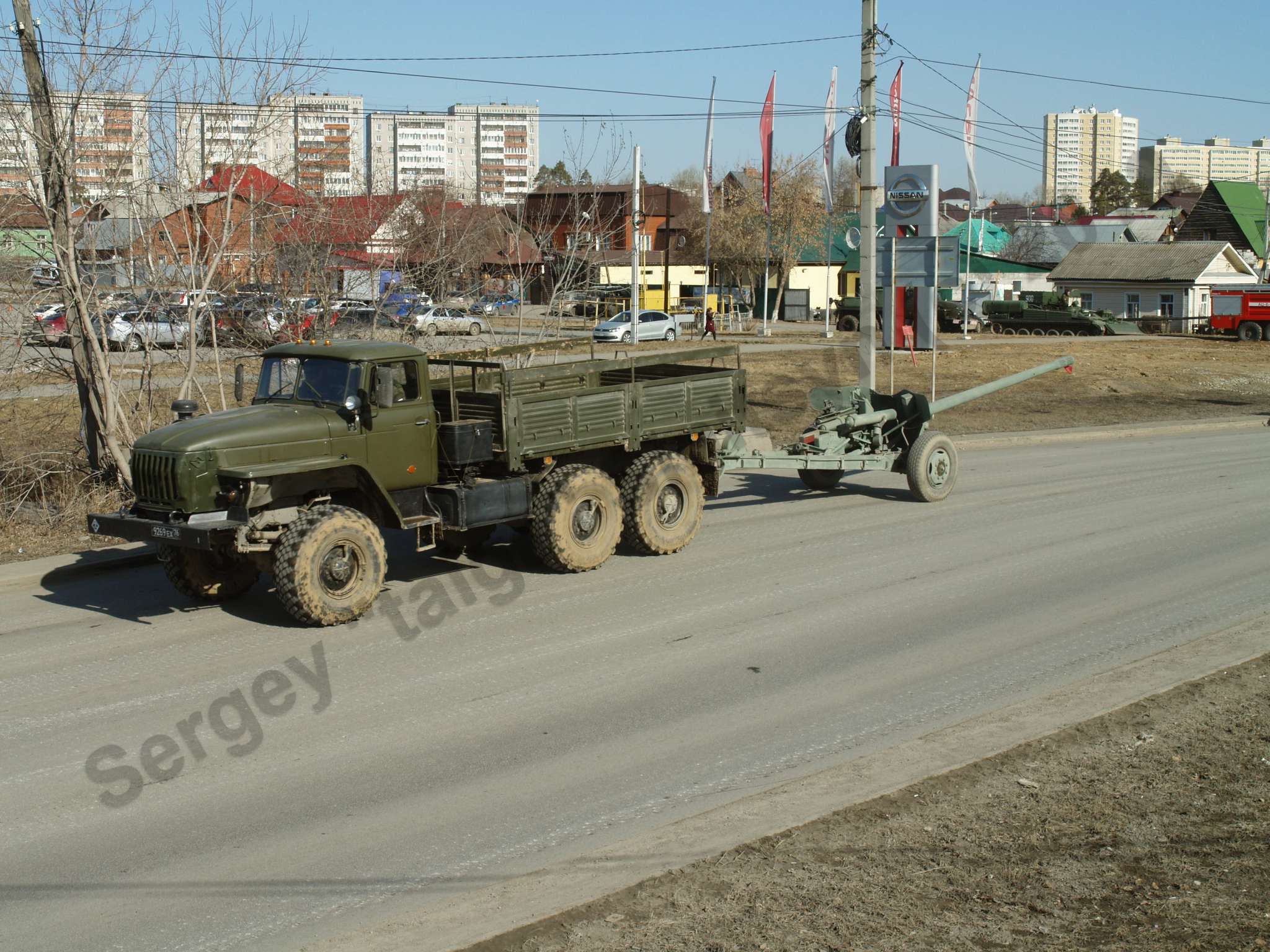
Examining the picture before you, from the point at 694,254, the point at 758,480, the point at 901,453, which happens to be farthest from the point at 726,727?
the point at 694,254

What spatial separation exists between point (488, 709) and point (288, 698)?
1.37 m

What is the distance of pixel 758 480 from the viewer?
17.5 m

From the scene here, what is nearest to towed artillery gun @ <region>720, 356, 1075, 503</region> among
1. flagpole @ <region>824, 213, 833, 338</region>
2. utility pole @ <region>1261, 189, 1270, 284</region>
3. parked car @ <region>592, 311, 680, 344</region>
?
parked car @ <region>592, 311, 680, 344</region>

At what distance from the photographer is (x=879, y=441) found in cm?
1559

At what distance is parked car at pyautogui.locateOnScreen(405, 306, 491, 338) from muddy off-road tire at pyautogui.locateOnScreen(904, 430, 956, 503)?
873 centimetres

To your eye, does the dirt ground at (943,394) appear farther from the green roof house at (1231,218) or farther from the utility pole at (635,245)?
the green roof house at (1231,218)

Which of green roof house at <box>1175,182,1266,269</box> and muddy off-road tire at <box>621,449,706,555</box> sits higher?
green roof house at <box>1175,182,1266,269</box>

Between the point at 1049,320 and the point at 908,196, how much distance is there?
133 feet

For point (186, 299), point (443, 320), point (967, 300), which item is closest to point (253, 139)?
point (186, 299)

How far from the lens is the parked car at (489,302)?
21594 millimetres

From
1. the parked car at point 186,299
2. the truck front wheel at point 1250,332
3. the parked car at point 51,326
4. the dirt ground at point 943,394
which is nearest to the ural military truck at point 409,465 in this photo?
the dirt ground at point 943,394

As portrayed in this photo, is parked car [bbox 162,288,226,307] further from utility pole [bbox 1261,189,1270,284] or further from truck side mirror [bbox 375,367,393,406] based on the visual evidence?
utility pole [bbox 1261,189,1270,284]

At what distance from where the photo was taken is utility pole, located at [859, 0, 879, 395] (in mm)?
20547

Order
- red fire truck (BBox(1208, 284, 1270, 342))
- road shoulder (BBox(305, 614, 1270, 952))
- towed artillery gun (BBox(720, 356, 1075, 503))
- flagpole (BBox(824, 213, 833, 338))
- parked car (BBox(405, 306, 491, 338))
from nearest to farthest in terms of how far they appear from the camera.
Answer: road shoulder (BBox(305, 614, 1270, 952)) < towed artillery gun (BBox(720, 356, 1075, 503)) < parked car (BBox(405, 306, 491, 338)) < red fire truck (BBox(1208, 284, 1270, 342)) < flagpole (BBox(824, 213, 833, 338))
